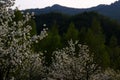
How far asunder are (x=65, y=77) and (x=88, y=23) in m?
120

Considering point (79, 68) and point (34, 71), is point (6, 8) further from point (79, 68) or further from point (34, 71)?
point (34, 71)

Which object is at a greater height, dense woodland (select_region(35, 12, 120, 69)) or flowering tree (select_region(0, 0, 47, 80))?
flowering tree (select_region(0, 0, 47, 80))

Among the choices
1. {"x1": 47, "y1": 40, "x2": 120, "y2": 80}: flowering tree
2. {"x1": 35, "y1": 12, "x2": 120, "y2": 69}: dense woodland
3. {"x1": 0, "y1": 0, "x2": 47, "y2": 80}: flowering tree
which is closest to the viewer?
{"x1": 0, "y1": 0, "x2": 47, "y2": 80}: flowering tree

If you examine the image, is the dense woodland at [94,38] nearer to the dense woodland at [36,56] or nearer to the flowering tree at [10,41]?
the dense woodland at [36,56]

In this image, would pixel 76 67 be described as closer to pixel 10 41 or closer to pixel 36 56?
pixel 36 56

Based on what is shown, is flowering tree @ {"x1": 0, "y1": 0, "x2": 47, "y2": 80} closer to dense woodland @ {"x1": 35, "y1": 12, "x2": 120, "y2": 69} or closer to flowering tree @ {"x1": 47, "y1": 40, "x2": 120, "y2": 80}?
flowering tree @ {"x1": 47, "y1": 40, "x2": 120, "y2": 80}

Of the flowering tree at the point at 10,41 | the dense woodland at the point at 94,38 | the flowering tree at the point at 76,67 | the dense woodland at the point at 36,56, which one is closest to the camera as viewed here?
the flowering tree at the point at 10,41

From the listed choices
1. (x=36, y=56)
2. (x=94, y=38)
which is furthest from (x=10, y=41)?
(x=94, y=38)

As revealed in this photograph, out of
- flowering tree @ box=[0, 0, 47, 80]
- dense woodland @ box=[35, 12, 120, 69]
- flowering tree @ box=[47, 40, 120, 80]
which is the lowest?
dense woodland @ box=[35, 12, 120, 69]

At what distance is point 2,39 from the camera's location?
50.0ft

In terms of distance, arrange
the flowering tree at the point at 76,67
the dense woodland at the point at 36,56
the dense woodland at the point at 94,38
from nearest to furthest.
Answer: the dense woodland at the point at 36,56 → the flowering tree at the point at 76,67 → the dense woodland at the point at 94,38

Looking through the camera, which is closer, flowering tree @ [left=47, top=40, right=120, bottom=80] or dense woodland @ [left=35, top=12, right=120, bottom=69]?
flowering tree @ [left=47, top=40, right=120, bottom=80]

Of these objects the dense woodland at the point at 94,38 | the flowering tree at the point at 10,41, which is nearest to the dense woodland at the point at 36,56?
the flowering tree at the point at 10,41

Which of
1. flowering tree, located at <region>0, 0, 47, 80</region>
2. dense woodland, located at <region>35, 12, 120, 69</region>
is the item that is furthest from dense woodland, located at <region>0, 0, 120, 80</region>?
dense woodland, located at <region>35, 12, 120, 69</region>
